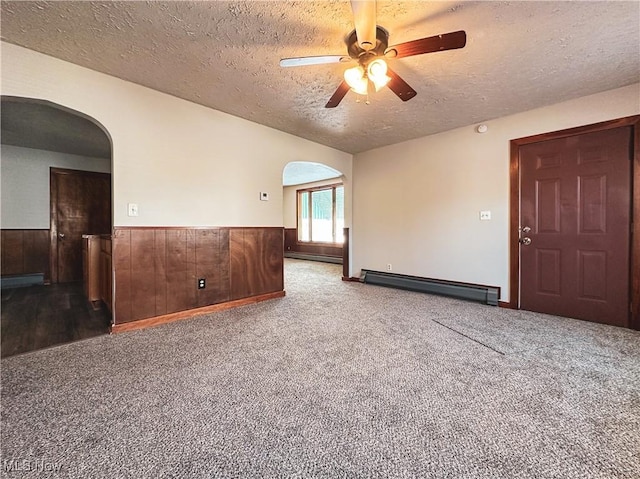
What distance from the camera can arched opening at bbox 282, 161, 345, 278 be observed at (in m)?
7.90

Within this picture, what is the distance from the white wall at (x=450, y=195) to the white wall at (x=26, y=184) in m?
5.66

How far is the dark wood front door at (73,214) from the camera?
16.5ft

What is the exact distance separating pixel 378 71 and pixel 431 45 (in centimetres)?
36

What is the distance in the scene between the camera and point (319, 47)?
2.21m

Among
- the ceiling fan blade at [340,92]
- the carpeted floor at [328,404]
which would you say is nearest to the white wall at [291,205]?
the ceiling fan blade at [340,92]

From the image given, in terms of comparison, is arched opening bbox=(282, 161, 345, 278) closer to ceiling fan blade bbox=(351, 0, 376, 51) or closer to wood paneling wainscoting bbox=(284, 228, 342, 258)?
wood paneling wainscoting bbox=(284, 228, 342, 258)

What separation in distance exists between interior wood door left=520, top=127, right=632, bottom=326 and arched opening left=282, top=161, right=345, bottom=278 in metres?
4.38

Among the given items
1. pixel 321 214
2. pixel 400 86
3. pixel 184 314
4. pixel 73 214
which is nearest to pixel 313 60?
pixel 400 86

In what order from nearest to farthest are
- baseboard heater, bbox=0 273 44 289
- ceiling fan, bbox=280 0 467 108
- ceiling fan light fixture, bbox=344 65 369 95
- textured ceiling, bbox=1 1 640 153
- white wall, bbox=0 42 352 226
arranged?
1. ceiling fan, bbox=280 0 467 108
2. textured ceiling, bbox=1 1 640 153
3. ceiling fan light fixture, bbox=344 65 369 95
4. white wall, bbox=0 42 352 226
5. baseboard heater, bbox=0 273 44 289

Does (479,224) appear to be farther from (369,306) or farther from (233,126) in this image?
(233,126)

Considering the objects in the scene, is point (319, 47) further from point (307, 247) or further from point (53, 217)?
point (307, 247)

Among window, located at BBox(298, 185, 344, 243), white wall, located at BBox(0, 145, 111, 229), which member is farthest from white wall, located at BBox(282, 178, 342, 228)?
white wall, located at BBox(0, 145, 111, 229)

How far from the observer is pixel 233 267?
3607mm

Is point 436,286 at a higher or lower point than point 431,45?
lower
